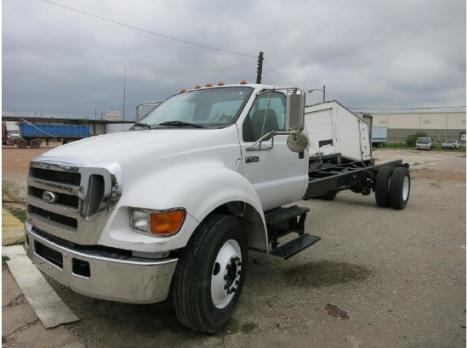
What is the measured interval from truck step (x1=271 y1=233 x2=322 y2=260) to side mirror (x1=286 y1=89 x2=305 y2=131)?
4.32ft

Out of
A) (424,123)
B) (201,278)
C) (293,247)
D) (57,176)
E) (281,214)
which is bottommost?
(293,247)

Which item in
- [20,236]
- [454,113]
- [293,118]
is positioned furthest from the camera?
[454,113]

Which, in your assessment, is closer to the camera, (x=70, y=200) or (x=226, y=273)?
(x=70, y=200)

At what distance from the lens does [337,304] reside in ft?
12.8

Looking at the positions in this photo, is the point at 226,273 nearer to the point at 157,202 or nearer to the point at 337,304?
the point at 157,202

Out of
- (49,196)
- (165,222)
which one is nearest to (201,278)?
(165,222)

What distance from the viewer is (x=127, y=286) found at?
8.82 ft

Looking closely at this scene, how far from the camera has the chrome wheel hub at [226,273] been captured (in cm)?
317

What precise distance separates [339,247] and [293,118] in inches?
118

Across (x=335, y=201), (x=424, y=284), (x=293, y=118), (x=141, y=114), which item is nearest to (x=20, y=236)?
(x=141, y=114)

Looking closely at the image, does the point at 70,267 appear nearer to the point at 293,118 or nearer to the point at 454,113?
the point at 293,118

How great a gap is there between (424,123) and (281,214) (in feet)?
361

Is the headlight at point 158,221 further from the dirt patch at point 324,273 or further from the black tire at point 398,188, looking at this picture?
A: the black tire at point 398,188

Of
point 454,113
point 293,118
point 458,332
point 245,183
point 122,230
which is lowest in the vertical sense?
point 458,332
